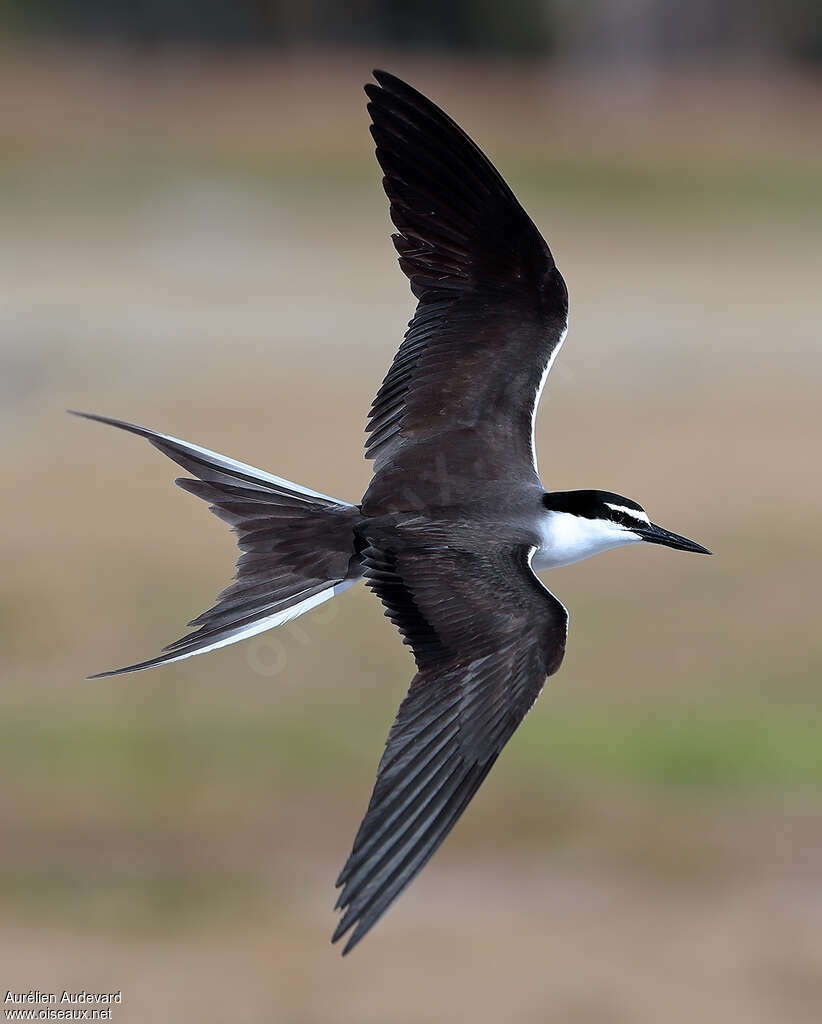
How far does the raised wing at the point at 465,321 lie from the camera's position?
6.01 metres

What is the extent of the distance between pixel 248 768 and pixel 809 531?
5.16 m

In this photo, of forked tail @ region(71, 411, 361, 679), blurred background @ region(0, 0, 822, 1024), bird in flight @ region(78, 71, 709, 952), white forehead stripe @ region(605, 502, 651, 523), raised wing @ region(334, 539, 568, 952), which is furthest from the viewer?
blurred background @ region(0, 0, 822, 1024)

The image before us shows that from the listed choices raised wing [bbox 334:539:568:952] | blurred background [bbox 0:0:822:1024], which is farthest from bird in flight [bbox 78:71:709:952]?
blurred background [bbox 0:0:822:1024]

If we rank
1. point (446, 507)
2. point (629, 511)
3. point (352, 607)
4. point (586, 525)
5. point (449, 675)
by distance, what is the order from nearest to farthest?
→ 1. point (449, 675)
2. point (446, 507)
3. point (586, 525)
4. point (629, 511)
5. point (352, 607)

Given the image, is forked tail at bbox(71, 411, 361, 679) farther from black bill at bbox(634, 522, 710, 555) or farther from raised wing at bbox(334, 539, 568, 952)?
black bill at bbox(634, 522, 710, 555)

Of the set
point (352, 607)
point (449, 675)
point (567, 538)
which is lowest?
point (352, 607)

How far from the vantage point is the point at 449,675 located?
5207mm

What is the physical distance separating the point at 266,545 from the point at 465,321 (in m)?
0.89

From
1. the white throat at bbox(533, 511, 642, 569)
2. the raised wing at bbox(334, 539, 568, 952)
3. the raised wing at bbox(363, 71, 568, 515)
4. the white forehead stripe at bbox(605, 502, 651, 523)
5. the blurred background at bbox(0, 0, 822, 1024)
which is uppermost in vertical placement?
the raised wing at bbox(363, 71, 568, 515)

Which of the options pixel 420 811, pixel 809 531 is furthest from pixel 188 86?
pixel 420 811

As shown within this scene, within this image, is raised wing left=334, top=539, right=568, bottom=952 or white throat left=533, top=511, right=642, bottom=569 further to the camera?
white throat left=533, top=511, right=642, bottom=569

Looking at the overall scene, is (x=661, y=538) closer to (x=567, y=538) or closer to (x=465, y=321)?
(x=567, y=538)

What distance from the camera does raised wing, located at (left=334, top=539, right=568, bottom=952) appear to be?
15.9 ft

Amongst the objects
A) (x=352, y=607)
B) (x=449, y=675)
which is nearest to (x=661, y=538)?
(x=449, y=675)
